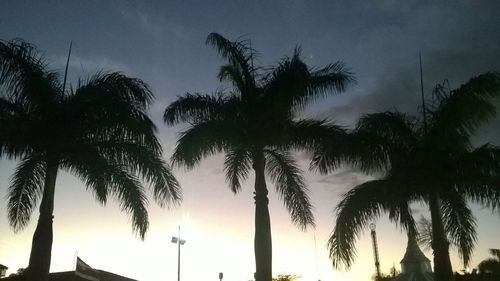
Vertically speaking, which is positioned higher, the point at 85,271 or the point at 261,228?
the point at 261,228

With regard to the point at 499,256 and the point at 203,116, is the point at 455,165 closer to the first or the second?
the point at 203,116

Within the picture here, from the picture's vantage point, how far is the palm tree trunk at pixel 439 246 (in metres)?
14.9

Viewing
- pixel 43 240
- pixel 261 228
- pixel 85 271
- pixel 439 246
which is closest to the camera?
pixel 43 240

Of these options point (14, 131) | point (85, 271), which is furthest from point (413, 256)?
point (14, 131)

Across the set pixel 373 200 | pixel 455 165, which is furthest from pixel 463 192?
pixel 373 200

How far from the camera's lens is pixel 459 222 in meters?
15.8

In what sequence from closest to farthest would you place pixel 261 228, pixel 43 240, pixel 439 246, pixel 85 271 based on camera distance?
1. pixel 43 240
2. pixel 439 246
3. pixel 261 228
4. pixel 85 271

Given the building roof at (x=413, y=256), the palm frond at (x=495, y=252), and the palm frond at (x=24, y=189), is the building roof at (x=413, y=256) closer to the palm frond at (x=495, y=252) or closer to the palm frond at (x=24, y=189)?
the palm frond at (x=495, y=252)

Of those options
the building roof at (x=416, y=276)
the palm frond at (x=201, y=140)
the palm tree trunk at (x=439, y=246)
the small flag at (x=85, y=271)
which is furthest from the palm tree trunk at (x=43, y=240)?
the building roof at (x=416, y=276)

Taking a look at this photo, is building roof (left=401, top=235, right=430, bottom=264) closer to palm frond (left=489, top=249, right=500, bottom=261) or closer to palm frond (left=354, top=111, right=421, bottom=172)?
palm frond (left=489, top=249, right=500, bottom=261)

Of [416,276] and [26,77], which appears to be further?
[416,276]

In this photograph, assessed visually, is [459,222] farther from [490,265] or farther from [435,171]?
[490,265]

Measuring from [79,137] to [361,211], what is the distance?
979cm

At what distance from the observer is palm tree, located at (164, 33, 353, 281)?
16.4 metres
